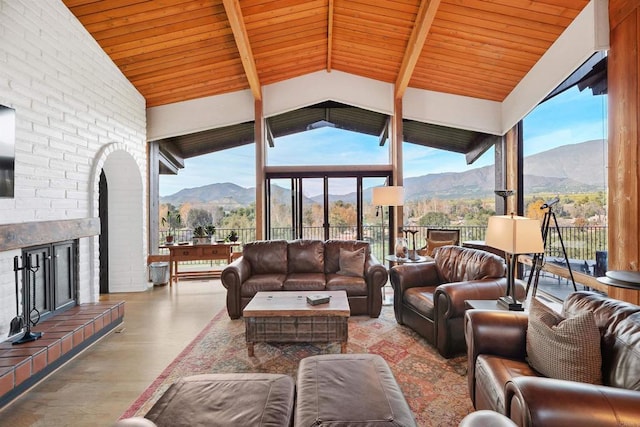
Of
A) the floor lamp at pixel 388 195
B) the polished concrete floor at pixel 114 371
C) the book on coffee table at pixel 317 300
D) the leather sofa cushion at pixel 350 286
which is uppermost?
the floor lamp at pixel 388 195

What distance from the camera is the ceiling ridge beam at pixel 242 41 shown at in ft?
11.8

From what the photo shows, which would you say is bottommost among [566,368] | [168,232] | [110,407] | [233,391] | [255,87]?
[110,407]

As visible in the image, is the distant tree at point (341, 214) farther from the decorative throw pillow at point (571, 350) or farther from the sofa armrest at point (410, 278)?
the decorative throw pillow at point (571, 350)

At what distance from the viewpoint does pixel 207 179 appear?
249 inches

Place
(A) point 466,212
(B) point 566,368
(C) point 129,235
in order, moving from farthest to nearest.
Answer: (A) point 466,212
(C) point 129,235
(B) point 566,368

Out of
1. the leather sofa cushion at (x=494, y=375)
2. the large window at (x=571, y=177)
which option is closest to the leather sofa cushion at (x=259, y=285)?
the leather sofa cushion at (x=494, y=375)

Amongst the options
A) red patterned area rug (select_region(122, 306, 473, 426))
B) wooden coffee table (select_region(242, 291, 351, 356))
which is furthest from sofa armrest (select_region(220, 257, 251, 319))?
wooden coffee table (select_region(242, 291, 351, 356))

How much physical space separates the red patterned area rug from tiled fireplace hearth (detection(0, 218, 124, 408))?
77cm

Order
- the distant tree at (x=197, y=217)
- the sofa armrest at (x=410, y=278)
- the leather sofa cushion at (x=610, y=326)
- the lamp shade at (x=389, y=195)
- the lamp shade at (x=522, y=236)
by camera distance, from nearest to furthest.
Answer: the leather sofa cushion at (x=610, y=326) < the lamp shade at (x=522, y=236) < the sofa armrest at (x=410, y=278) < the lamp shade at (x=389, y=195) < the distant tree at (x=197, y=217)

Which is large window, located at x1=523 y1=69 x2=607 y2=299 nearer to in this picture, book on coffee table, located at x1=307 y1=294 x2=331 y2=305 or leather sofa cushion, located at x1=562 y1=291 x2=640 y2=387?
leather sofa cushion, located at x1=562 y1=291 x2=640 y2=387

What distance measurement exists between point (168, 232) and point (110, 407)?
4.39 metres

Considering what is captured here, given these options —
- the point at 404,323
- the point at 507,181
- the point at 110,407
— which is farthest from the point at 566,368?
the point at 507,181

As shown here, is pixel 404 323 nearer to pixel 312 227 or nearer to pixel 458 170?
pixel 312 227

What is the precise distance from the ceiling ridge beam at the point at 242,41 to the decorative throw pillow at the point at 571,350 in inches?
156
